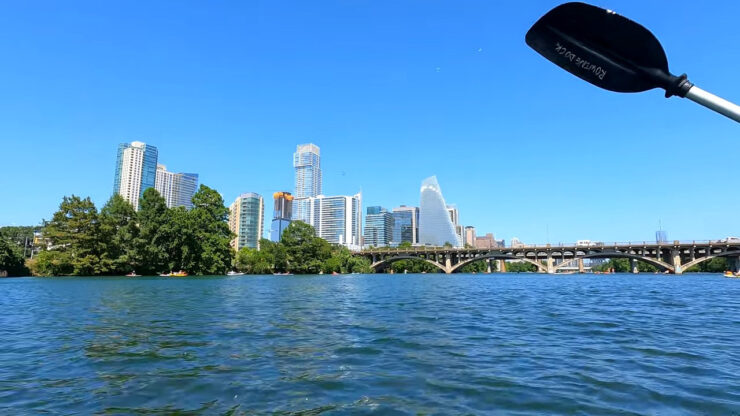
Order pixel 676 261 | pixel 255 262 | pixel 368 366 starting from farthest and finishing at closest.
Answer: pixel 255 262, pixel 676 261, pixel 368 366

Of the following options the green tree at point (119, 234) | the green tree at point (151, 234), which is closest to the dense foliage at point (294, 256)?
the green tree at point (151, 234)

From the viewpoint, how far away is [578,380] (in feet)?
21.2

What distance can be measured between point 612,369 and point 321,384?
508 cm

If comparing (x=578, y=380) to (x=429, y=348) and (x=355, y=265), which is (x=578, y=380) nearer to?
(x=429, y=348)

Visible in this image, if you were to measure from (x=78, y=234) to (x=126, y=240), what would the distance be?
6499 millimetres

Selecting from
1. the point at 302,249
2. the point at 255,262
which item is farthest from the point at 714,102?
the point at 255,262

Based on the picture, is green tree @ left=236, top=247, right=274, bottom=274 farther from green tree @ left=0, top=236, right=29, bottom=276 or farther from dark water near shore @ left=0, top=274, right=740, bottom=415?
dark water near shore @ left=0, top=274, right=740, bottom=415

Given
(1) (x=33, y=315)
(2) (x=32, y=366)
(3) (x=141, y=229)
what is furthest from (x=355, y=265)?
(2) (x=32, y=366)

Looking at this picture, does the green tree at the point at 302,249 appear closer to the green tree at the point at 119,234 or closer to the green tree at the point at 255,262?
the green tree at the point at 255,262

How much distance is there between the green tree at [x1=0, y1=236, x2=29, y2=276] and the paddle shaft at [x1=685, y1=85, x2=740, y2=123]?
89.3 meters

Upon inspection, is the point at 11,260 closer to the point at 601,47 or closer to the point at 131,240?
the point at 131,240

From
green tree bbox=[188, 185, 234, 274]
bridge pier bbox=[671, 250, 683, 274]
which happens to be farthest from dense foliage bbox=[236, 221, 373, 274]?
bridge pier bbox=[671, 250, 683, 274]

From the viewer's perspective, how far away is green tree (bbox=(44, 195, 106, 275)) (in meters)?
63.6

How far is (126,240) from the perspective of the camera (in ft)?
220
